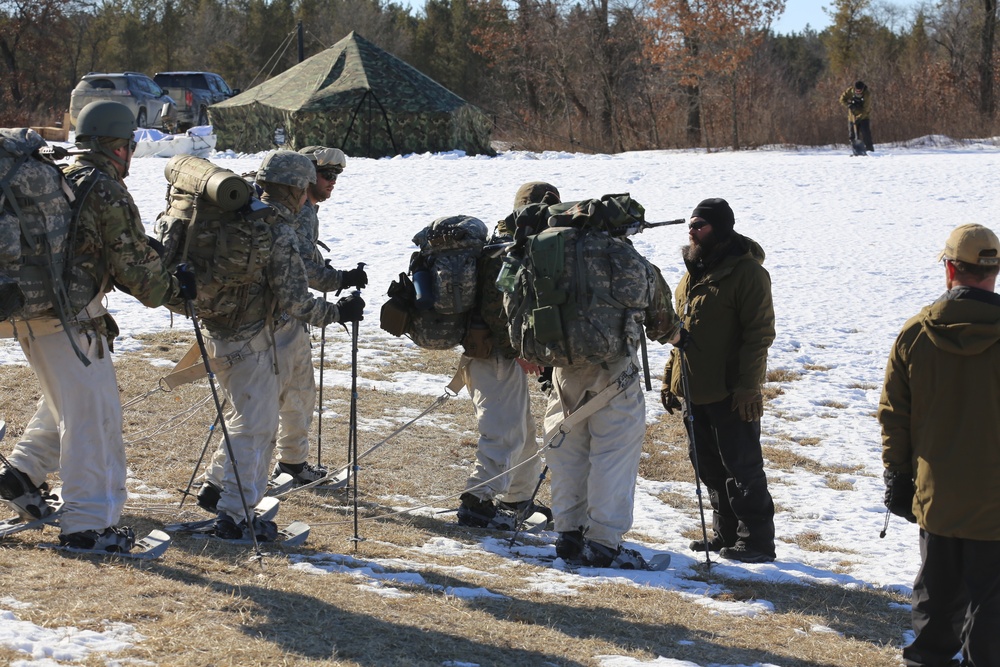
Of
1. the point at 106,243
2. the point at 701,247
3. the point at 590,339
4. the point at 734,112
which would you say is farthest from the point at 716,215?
the point at 734,112

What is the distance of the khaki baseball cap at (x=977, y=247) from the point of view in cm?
392

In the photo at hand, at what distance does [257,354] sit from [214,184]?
2.93ft

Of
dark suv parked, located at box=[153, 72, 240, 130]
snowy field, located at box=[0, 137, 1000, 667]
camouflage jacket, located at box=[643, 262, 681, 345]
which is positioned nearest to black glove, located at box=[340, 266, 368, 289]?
snowy field, located at box=[0, 137, 1000, 667]

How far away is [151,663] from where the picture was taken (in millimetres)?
3680

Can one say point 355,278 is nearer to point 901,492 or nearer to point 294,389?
point 294,389

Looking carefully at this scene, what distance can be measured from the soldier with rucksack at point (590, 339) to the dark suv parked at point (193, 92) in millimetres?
26619

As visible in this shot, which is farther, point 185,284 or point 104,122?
point 185,284

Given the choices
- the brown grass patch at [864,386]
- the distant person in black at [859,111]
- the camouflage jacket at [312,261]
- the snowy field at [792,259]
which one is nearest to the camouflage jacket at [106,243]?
the camouflage jacket at [312,261]

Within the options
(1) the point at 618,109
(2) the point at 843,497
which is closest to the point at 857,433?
(2) the point at 843,497

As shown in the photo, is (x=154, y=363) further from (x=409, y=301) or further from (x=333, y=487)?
(x=409, y=301)

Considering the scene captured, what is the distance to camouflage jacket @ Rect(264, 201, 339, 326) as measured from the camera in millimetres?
5461

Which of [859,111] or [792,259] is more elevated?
[859,111]

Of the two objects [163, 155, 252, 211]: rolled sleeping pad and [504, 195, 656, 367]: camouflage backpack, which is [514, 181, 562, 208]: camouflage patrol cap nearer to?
[504, 195, 656, 367]: camouflage backpack

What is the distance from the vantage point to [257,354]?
5.60 meters
